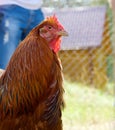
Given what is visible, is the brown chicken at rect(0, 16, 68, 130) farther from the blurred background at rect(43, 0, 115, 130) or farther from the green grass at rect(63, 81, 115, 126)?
the blurred background at rect(43, 0, 115, 130)

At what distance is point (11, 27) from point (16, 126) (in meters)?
0.95

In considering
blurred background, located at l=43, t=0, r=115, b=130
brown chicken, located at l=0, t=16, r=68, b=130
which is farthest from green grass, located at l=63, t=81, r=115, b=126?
brown chicken, located at l=0, t=16, r=68, b=130

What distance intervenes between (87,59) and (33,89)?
517cm

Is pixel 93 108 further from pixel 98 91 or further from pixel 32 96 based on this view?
pixel 32 96

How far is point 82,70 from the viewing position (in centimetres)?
729

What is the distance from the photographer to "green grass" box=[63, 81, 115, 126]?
17.8 feet

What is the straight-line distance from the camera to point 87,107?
6.10 metres

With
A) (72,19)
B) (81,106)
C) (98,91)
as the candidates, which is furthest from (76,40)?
(81,106)

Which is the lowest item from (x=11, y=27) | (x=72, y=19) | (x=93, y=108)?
(x=93, y=108)

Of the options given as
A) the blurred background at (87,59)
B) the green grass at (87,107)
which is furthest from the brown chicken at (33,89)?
the blurred background at (87,59)

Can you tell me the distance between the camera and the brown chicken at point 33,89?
93.6 inches

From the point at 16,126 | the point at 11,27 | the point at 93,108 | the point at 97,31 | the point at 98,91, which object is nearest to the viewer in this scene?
the point at 16,126

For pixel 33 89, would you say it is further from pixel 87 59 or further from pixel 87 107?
pixel 87 59

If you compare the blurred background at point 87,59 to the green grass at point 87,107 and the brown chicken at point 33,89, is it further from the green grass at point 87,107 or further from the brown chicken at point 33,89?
the brown chicken at point 33,89
